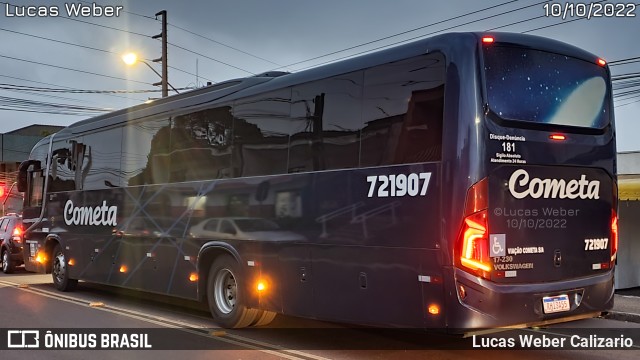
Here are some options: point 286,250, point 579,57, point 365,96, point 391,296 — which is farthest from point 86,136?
point 579,57

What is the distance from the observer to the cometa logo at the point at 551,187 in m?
6.42

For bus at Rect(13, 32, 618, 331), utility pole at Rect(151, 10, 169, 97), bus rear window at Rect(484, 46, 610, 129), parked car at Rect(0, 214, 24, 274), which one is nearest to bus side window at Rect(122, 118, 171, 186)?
bus at Rect(13, 32, 618, 331)

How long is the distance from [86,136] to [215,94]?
4707 mm

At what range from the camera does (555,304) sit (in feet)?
21.7

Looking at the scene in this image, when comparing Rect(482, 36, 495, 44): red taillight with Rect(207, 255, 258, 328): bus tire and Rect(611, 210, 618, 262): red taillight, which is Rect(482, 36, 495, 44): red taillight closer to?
Rect(611, 210, 618, 262): red taillight

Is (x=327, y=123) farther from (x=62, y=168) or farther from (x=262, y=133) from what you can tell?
(x=62, y=168)

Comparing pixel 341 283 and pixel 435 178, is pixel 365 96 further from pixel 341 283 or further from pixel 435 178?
pixel 341 283

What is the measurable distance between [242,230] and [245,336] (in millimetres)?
1447

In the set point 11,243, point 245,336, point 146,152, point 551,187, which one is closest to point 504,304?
point 551,187

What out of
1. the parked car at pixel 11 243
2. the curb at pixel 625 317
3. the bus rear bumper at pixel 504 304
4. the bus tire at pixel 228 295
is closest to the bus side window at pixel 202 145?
the bus tire at pixel 228 295

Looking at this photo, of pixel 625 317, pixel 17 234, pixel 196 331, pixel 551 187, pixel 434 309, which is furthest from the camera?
pixel 17 234

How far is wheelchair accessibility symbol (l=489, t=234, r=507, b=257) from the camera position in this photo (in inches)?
244

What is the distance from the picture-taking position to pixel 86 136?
13273mm

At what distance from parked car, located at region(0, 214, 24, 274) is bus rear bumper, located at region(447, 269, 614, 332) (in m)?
15.5
